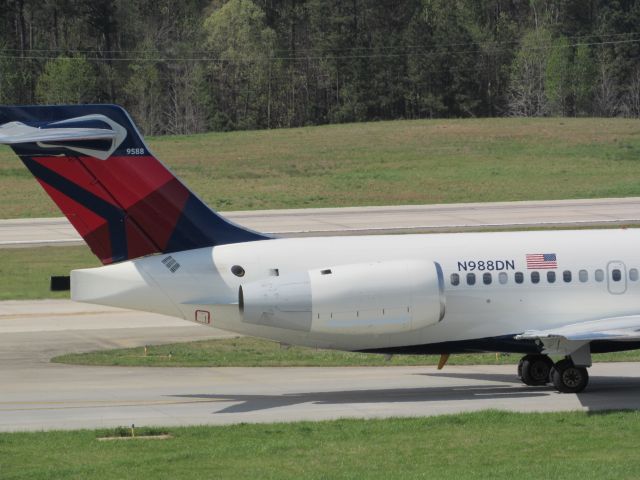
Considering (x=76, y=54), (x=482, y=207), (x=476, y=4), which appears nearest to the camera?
(x=482, y=207)

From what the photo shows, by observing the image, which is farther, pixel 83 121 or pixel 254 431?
pixel 83 121

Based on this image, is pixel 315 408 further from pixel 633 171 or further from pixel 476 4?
pixel 476 4

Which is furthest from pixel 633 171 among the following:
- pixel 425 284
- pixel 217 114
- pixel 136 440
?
pixel 136 440

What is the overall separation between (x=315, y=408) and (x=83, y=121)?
23.7ft

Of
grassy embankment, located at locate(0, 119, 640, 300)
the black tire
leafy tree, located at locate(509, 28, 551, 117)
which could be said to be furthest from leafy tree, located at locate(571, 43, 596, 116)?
the black tire

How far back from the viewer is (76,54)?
116 meters

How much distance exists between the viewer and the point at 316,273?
24.6m

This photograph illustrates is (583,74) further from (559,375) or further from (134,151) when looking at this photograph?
(134,151)

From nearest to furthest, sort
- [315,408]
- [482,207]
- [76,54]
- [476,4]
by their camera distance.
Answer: [315,408] → [482,207] → [76,54] → [476,4]

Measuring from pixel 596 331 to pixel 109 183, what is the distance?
10.0m

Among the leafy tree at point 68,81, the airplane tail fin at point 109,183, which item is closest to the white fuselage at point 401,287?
the airplane tail fin at point 109,183

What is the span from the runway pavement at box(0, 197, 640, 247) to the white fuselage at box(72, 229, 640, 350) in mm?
29086

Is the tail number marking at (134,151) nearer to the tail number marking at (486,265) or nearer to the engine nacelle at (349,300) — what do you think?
the engine nacelle at (349,300)

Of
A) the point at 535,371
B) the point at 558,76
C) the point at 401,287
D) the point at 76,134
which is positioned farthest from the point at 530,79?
the point at 76,134
